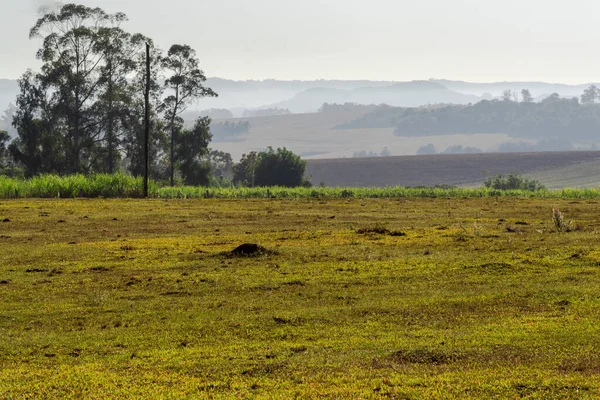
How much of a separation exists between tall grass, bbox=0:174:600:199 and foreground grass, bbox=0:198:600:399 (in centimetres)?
2475

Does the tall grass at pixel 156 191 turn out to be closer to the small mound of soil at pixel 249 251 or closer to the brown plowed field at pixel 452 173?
the small mound of soil at pixel 249 251

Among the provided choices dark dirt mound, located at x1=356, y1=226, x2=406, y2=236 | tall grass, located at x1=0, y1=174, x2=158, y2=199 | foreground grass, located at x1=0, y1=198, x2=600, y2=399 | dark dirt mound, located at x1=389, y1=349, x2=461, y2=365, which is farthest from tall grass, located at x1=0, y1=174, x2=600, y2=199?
dark dirt mound, located at x1=389, y1=349, x2=461, y2=365

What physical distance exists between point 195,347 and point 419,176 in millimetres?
183215

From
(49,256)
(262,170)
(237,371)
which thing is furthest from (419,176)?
(237,371)

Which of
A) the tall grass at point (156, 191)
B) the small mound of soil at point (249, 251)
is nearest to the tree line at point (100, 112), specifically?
the tall grass at point (156, 191)

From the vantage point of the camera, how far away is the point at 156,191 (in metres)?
59.6

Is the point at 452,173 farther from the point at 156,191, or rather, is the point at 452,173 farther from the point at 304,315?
the point at 304,315

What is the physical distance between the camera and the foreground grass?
11.0 metres

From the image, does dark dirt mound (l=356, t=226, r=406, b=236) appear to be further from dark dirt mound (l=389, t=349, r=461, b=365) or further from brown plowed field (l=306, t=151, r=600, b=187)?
brown plowed field (l=306, t=151, r=600, b=187)

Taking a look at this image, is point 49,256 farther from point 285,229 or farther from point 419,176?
point 419,176

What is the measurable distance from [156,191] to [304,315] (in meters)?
45.3

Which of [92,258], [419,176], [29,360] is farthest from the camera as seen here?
[419,176]

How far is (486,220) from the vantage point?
3781 cm

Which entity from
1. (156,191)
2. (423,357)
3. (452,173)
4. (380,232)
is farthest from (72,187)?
(452,173)
